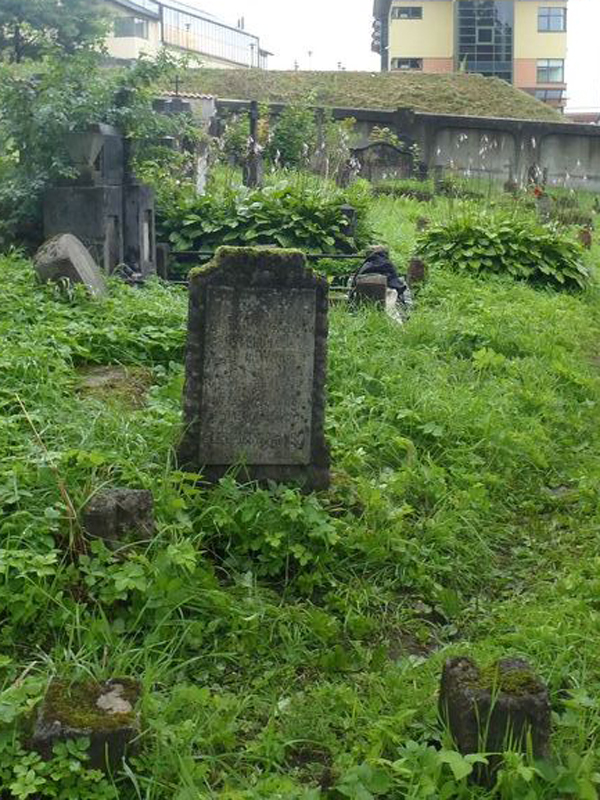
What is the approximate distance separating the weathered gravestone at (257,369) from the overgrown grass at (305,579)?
185mm

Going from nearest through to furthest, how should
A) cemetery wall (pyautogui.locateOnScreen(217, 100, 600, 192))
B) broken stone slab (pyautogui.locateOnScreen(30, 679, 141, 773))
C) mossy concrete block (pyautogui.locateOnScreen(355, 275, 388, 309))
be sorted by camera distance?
broken stone slab (pyautogui.locateOnScreen(30, 679, 141, 773))
mossy concrete block (pyautogui.locateOnScreen(355, 275, 388, 309))
cemetery wall (pyautogui.locateOnScreen(217, 100, 600, 192))

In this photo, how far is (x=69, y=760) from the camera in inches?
113

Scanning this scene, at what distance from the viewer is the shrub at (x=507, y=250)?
474 inches

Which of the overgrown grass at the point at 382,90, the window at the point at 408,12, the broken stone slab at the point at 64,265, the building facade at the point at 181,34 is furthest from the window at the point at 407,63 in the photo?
the broken stone slab at the point at 64,265

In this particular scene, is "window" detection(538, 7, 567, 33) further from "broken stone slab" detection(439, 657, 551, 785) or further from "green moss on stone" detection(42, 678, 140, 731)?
"green moss on stone" detection(42, 678, 140, 731)

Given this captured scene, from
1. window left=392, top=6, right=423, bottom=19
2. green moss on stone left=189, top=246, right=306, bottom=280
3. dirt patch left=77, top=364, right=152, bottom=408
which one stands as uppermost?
window left=392, top=6, right=423, bottom=19

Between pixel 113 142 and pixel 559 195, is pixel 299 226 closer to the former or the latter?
pixel 113 142

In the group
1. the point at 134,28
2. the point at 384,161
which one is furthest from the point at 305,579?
the point at 134,28

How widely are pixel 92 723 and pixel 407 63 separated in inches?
2244

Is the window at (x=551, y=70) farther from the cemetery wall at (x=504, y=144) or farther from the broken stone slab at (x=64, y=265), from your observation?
the broken stone slab at (x=64, y=265)

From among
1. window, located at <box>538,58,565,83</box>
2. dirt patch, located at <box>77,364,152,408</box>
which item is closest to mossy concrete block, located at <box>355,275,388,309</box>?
dirt patch, located at <box>77,364,152,408</box>

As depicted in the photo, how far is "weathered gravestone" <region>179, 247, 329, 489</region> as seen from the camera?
4777 mm

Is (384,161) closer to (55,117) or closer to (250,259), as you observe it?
(55,117)

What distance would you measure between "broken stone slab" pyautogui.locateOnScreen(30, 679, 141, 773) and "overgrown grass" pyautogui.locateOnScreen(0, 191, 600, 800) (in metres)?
0.06
